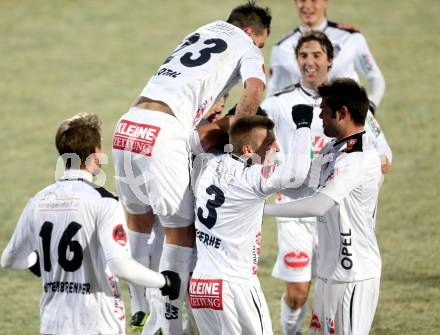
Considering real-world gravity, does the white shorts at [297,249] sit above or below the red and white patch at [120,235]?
below

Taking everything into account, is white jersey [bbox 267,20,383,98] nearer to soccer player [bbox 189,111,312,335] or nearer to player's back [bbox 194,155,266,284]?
soccer player [bbox 189,111,312,335]

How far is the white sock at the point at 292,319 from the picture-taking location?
33.2ft

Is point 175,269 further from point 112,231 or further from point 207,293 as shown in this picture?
point 112,231

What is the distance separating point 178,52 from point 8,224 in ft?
20.2

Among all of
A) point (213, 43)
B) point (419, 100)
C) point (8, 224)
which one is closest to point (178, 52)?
point (213, 43)

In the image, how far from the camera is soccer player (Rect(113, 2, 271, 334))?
318 inches

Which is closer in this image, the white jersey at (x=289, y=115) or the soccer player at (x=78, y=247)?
the soccer player at (x=78, y=247)

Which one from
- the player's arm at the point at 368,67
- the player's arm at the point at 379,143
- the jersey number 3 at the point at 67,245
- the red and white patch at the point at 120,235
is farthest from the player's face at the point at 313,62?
the jersey number 3 at the point at 67,245

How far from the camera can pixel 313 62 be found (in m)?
10.0

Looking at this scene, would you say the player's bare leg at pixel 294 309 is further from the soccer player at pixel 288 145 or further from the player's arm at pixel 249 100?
the player's arm at pixel 249 100

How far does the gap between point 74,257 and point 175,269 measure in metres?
1.46

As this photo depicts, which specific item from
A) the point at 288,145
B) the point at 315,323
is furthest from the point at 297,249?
the point at 315,323

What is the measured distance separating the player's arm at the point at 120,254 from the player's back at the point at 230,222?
602 millimetres

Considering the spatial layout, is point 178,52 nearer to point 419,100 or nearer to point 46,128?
point 46,128
